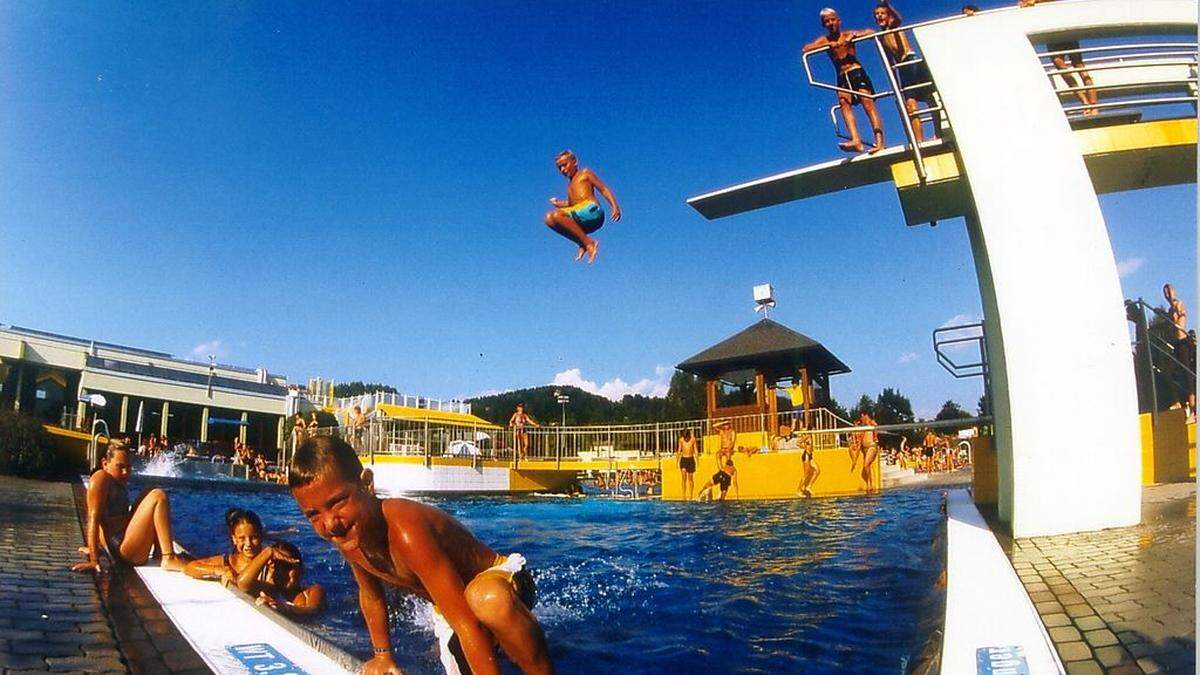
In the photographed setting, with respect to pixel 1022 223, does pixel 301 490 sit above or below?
below

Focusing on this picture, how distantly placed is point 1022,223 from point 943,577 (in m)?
1.19

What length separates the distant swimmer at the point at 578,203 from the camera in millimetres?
2525

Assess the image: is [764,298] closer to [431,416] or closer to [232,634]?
[431,416]

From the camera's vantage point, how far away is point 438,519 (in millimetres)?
1643

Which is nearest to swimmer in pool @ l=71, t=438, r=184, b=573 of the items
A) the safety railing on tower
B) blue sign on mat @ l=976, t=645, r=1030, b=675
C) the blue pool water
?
the blue pool water

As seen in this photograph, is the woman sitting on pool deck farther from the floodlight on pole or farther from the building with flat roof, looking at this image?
the floodlight on pole

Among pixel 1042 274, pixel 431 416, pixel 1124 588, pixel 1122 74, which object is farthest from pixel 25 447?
pixel 1122 74

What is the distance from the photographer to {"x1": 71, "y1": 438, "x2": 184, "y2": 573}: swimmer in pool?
264 centimetres

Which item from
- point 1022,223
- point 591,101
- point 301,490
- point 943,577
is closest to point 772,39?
point 591,101

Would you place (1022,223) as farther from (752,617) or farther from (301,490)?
(301,490)

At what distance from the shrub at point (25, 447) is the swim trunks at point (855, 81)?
313 cm

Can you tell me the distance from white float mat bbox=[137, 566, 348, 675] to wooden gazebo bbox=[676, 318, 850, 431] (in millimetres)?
1452

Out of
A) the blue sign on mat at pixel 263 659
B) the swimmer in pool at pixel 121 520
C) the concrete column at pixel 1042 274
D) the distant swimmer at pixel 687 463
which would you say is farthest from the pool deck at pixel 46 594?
the concrete column at pixel 1042 274

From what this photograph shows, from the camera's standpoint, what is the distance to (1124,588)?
1668mm
